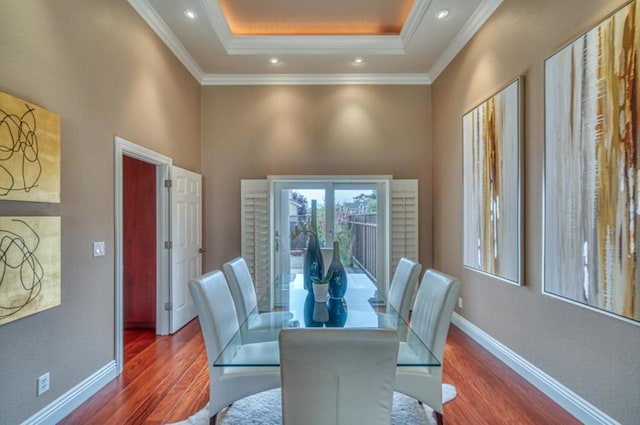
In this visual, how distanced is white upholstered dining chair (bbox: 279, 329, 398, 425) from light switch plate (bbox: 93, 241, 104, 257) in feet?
6.83

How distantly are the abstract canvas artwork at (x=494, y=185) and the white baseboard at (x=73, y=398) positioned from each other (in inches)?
134

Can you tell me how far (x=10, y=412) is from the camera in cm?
182

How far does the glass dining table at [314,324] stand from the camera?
175cm

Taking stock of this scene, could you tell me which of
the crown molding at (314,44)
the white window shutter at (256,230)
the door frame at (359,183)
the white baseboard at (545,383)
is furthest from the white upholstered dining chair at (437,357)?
the crown molding at (314,44)

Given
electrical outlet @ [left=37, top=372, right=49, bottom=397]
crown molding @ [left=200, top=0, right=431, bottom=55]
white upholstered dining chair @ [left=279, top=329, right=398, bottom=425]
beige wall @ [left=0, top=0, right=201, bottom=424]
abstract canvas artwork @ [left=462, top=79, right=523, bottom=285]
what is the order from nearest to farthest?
1. white upholstered dining chair @ [left=279, top=329, right=398, bottom=425]
2. beige wall @ [left=0, top=0, right=201, bottom=424]
3. electrical outlet @ [left=37, top=372, right=49, bottom=397]
4. abstract canvas artwork @ [left=462, top=79, right=523, bottom=285]
5. crown molding @ [left=200, top=0, right=431, bottom=55]

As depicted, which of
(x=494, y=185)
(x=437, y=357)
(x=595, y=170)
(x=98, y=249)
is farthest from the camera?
(x=494, y=185)

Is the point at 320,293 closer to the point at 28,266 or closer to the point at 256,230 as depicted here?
the point at 28,266

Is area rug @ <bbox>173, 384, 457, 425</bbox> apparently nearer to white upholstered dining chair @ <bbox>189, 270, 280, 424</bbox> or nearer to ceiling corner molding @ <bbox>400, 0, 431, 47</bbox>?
white upholstered dining chair @ <bbox>189, 270, 280, 424</bbox>

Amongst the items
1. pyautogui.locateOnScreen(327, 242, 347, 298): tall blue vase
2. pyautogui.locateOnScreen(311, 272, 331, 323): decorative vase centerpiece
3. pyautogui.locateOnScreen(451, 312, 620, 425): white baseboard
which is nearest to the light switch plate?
pyautogui.locateOnScreen(311, 272, 331, 323): decorative vase centerpiece

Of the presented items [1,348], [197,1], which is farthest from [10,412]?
[197,1]

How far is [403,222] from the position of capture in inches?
184

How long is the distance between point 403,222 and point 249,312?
8.95 ft

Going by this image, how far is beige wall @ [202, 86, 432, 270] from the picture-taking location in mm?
4836

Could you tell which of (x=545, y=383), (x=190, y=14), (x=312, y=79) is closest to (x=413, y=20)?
(x=312, y=79)
